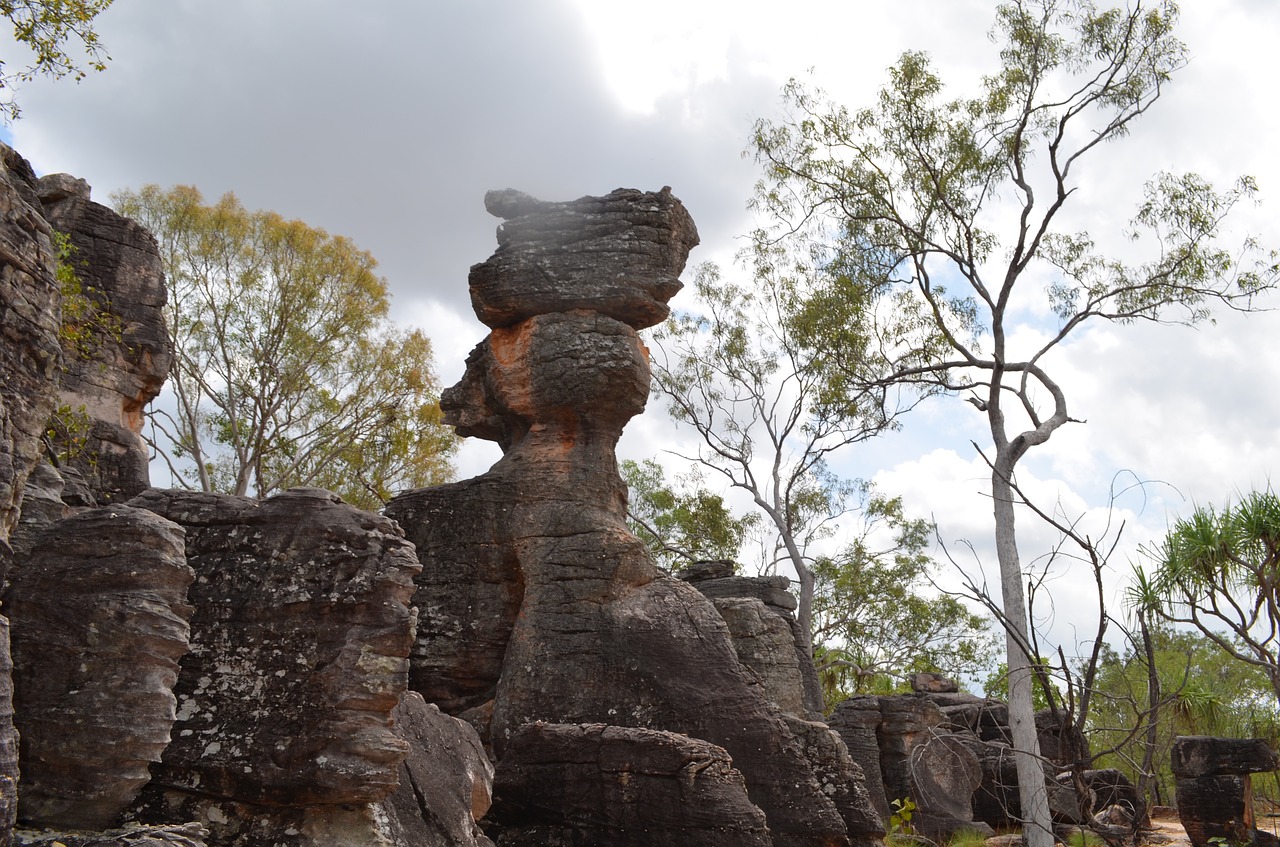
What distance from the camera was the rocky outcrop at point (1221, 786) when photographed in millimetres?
17188

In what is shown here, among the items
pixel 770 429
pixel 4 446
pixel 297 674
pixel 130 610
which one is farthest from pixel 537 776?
pixel 770 429

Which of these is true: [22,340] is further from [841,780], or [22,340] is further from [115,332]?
[115,332]

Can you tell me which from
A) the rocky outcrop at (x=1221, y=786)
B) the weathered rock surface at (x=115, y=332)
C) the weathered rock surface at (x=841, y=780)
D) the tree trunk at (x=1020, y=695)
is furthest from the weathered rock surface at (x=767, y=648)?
the weathered rock surface at (x=115, y=332)

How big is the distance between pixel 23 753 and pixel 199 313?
89.8 ft

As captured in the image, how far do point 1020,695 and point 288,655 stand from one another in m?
12.8

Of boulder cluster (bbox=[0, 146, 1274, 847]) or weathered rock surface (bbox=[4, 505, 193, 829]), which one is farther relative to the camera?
boulder cluster (bbox=[0, 146, 1274, 847])

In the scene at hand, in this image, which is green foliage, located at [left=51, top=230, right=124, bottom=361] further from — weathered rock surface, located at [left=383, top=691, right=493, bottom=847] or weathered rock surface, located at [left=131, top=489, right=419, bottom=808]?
weathered rock surface, located at [left=383, top=691, right=493, bottom=847]

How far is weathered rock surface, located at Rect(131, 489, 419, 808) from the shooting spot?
601cm

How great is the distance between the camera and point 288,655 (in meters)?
6.32

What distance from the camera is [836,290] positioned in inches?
872

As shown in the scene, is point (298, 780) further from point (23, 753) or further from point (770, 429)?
point (770, 429)

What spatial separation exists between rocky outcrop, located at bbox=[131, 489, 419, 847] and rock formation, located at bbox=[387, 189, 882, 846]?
3.27 m

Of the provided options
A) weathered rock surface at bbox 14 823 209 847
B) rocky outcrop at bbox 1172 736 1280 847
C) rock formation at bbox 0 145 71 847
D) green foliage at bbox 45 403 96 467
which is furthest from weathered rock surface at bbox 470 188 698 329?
rocky outcrop at bbox 1172 736 1280 847

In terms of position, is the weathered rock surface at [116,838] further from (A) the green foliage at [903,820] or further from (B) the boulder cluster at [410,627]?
(A) the green foliage at [903,820]
